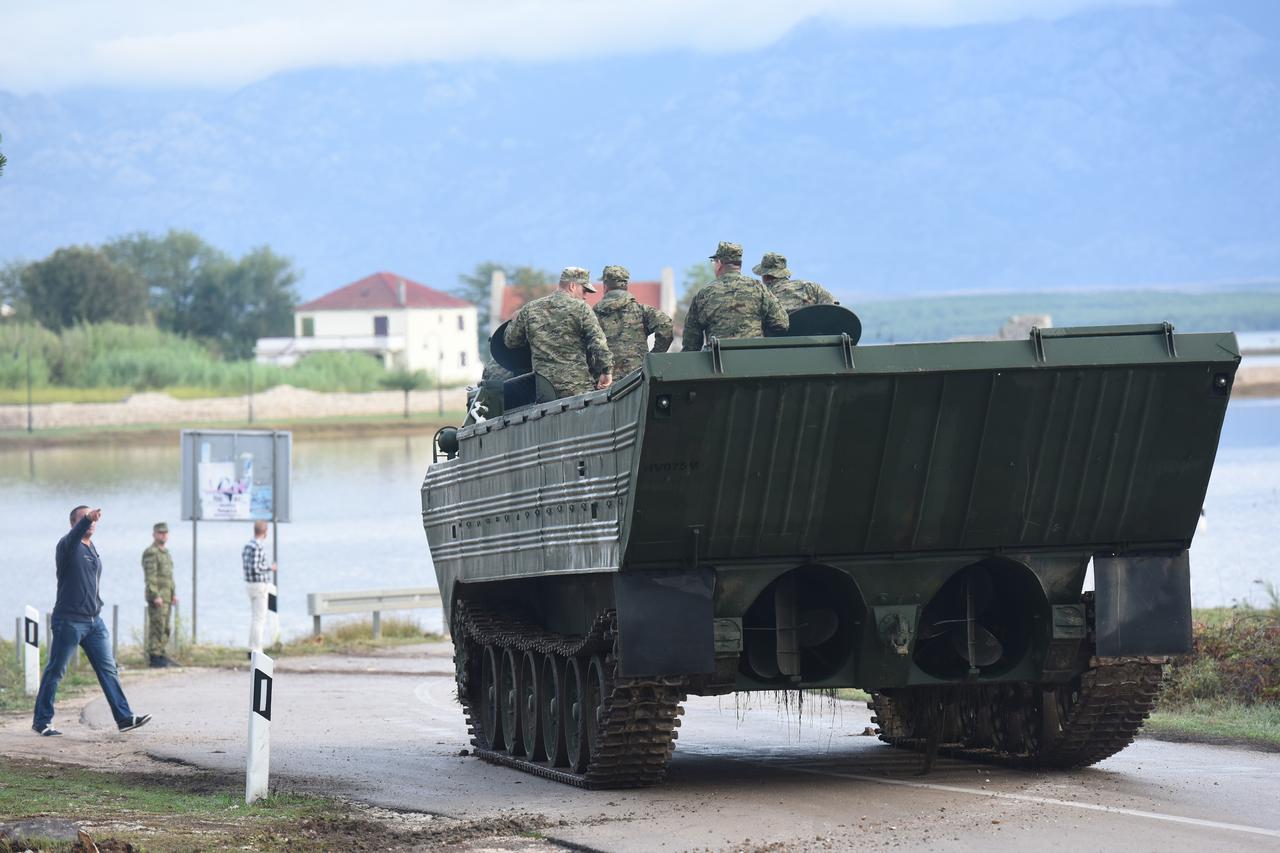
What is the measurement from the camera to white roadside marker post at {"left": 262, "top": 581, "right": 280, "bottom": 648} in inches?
1034

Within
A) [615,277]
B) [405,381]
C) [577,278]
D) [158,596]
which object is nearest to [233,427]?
[405,381]


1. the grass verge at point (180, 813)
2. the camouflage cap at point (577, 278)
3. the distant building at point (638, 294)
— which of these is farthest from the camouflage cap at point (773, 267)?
the distant building at point (638, 294)

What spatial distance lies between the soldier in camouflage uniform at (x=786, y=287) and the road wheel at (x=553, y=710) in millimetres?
2766

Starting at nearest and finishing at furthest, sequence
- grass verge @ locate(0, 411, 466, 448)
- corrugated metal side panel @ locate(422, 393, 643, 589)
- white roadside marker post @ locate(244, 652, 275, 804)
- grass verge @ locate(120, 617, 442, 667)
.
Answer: corrugated metal side panel @ locate(422, 393, 643, 589) < white roadside marker post @ locate(244, 652, 275, 804) < grass verge @ locate(120, 617, 442, 667) < grass verge @ locate(0, 411, 466, 448)

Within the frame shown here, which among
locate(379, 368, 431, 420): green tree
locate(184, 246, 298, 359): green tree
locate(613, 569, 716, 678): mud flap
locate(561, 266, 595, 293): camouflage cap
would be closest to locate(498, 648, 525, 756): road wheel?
locate(561, 266, 595, 293): camouflage cap

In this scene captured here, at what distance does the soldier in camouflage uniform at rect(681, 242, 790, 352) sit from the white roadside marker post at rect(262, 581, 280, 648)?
13886mm

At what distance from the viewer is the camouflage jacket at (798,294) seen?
561 inches

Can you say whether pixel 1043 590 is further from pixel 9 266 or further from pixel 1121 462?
pixel 9 266

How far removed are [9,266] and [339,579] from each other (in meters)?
126

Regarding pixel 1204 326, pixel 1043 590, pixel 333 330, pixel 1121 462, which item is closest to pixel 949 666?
pixel 1043 590

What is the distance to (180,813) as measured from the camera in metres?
11.9

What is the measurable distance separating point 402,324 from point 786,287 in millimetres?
142392

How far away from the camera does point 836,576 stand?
12.1m

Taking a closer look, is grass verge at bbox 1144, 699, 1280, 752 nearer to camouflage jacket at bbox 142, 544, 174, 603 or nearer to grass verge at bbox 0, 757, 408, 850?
grass verge at bbox 0, 757, 408, 850
